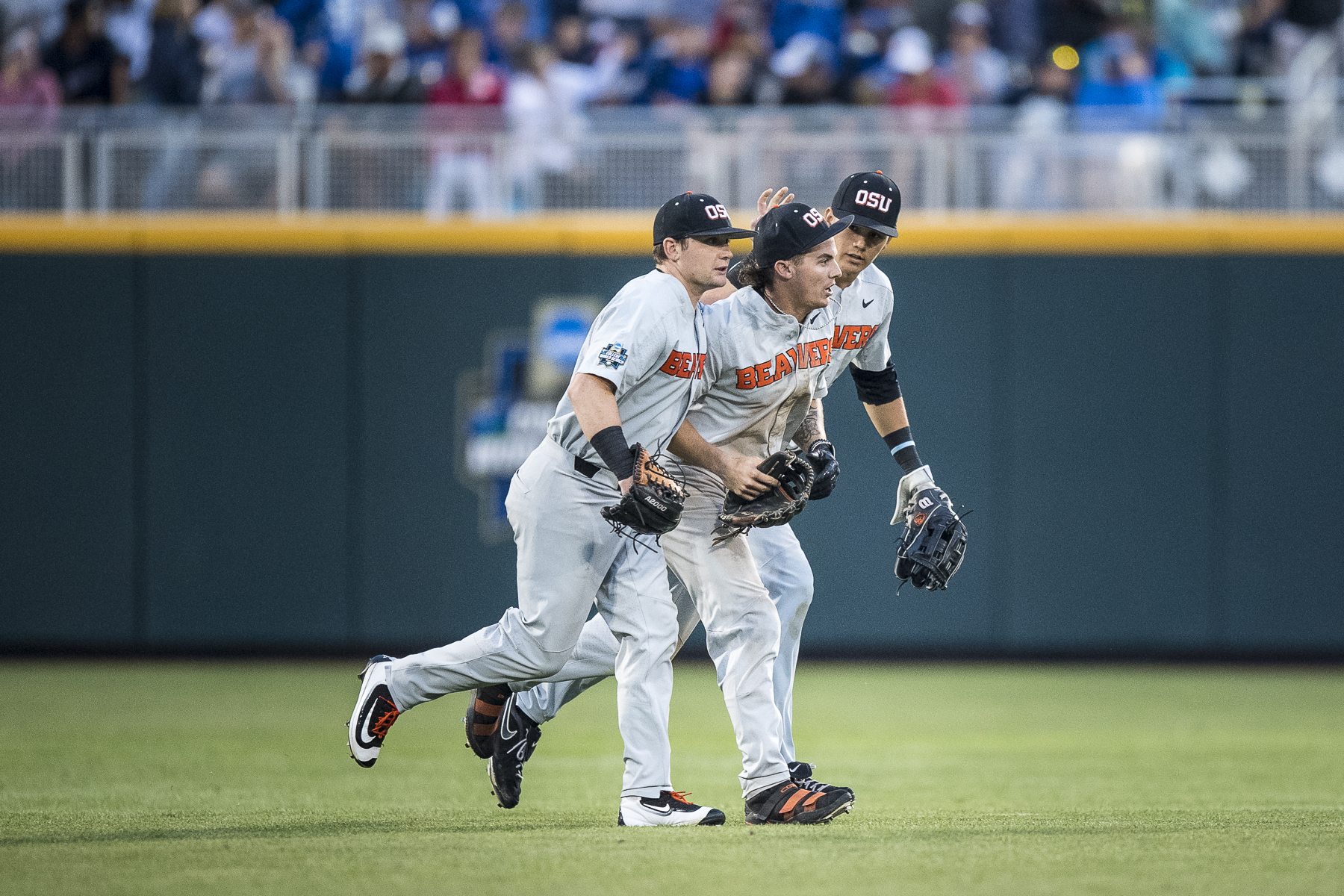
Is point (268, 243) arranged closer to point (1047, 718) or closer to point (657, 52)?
point (657, 52)

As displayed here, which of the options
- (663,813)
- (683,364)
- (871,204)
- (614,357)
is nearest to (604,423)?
(614,357)

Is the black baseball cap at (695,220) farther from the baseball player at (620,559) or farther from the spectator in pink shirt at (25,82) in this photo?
the spectator in pink shirt at (25,82)

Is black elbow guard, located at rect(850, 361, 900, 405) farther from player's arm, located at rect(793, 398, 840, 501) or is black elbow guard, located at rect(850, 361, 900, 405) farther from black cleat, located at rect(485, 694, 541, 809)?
black cleat, located at rect(485, 694, 541, 809)

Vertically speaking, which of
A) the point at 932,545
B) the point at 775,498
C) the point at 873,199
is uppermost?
the point at 873,199

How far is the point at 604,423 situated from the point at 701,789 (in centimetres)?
214

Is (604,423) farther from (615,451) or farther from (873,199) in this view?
(873,199)

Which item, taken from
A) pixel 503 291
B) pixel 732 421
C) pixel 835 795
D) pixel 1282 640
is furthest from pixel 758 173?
pixel 835 795

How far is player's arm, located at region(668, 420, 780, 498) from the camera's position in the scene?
536 centimetres

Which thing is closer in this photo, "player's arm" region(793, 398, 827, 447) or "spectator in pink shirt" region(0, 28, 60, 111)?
"player's arm" region(793, 398, 827, 447)

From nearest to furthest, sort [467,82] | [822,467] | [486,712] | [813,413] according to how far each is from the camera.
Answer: [822,467] < [486,712] < [813,413] < [467,82]

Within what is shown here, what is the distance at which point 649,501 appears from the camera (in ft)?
16.3

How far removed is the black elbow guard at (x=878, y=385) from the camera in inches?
247

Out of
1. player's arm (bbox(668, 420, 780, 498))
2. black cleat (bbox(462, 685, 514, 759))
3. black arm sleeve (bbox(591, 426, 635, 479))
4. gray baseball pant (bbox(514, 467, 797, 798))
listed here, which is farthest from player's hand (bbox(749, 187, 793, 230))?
black cleat (bbox(462, 685, 514, 759))

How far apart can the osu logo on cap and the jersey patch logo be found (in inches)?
52.1
